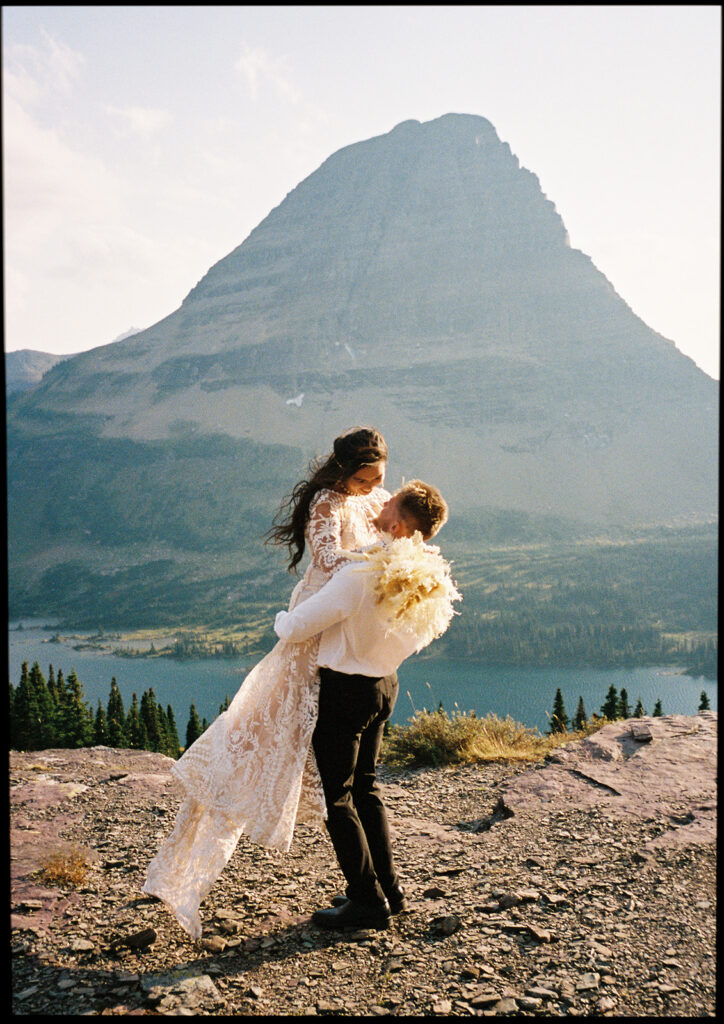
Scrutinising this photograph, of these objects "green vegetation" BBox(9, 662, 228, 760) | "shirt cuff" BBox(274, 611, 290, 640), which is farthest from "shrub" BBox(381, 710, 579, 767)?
"green vegetation" BBox(9, 662, 228, 760)

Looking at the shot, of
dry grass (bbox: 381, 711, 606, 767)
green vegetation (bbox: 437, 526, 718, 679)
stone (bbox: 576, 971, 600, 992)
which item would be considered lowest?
green vegetation (bbox: 437, 526, 718, 679)

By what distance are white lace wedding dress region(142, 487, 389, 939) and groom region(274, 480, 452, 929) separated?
149mm

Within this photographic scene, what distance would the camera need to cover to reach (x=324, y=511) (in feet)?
12.4

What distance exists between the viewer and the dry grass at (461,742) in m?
8.05

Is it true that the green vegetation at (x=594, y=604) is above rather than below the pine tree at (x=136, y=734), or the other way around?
below

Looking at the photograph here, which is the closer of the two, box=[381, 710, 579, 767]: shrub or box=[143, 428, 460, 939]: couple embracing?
box=[143, 428, 460, 939]: couple embracing

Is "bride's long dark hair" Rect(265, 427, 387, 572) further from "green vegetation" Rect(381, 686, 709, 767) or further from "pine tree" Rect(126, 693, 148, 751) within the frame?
"pine tree" Rect(126, 693, 148, 751)

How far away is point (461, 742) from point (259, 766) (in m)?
4.74

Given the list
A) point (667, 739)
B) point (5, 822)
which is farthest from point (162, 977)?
point (667, 739)

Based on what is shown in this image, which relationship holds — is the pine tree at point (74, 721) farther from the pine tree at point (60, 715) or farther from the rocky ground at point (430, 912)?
the rocky ground at point (430, 912)

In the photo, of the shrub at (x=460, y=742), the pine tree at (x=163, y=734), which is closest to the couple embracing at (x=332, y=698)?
the shrub at (x=460, y=742)

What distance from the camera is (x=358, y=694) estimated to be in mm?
3781

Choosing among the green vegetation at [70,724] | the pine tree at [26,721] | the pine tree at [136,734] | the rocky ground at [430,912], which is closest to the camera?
the rocky ground at [430,912]

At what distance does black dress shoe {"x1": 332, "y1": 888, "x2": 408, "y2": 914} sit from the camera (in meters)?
4.31
